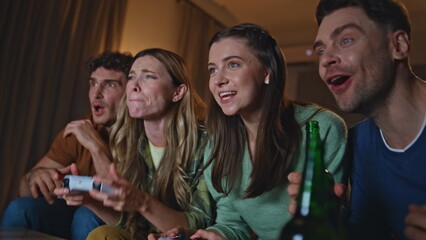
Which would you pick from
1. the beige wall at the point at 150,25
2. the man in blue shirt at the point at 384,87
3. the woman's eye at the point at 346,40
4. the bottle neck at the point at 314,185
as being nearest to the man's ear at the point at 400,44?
the man in blue shirt at the point at 384,87

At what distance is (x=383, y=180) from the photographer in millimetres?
1016

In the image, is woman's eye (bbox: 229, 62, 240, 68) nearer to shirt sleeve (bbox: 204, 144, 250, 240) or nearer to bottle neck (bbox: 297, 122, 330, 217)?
shirt sleeve (bbox: 204, 144, 250, 240)

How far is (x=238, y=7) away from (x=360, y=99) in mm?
3522

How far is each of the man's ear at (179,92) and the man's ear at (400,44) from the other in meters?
0.92

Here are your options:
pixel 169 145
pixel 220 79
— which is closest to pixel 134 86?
pixel 169 145

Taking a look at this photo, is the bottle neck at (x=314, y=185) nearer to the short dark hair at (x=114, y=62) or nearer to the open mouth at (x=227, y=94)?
the open mouth at (x=227, y=94)

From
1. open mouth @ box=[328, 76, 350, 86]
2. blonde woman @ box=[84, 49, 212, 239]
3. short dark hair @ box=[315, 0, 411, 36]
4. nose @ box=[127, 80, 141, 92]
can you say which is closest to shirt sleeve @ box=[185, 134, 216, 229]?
blonde woman @ box=[84, 49, 212, 239]

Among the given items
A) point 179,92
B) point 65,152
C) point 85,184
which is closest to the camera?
point 85,184

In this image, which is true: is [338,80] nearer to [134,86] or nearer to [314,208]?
[314,208]

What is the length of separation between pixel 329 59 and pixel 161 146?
2.87 ft

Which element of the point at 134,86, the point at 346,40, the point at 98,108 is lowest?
the point at 98,108

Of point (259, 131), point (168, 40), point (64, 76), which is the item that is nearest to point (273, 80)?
point (259, 131)

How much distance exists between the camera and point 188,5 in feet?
13.1

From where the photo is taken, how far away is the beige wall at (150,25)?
343 centimetres
